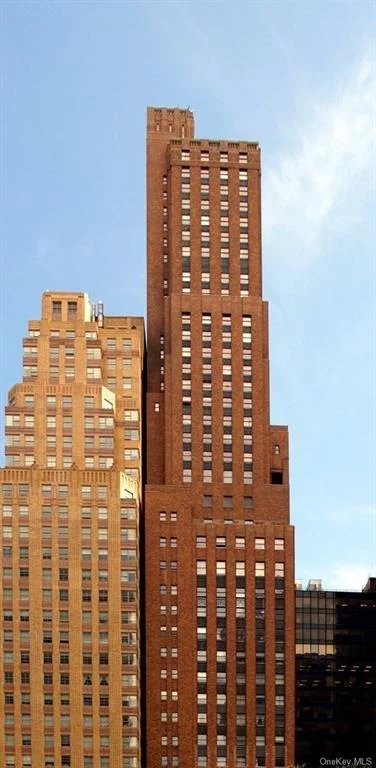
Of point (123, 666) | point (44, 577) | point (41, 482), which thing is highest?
point (41, 482)

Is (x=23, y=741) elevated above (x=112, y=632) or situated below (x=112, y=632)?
below

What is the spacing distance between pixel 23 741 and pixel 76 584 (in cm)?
2253

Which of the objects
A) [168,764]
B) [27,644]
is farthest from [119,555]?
[168,764]

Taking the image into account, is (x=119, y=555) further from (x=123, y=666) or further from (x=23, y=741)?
(x=23, y=741)

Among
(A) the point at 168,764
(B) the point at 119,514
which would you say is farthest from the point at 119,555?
(A) the point at 168,764

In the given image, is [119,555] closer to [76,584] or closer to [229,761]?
[76,584]

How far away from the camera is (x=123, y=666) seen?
191 m

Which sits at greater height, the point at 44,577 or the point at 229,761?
the point at 44,577

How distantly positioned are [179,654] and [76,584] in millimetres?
19453

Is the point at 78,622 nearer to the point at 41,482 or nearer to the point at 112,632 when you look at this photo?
the point at 112,632

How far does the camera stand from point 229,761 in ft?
650

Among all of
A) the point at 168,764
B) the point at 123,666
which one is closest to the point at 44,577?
the point at 123,666

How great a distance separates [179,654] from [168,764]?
15.6 meters

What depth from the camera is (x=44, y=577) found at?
19425 centimetres
